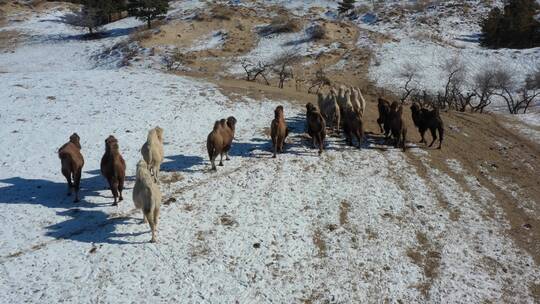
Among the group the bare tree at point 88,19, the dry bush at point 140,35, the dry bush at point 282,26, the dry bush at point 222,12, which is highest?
the dry bush at point 222,12

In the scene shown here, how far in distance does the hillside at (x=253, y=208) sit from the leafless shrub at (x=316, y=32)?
27025mm

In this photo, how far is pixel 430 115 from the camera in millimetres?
19656

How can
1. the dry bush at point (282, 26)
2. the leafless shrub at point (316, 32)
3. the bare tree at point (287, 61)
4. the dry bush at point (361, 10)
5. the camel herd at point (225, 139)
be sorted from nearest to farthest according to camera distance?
1. the camel herd at point (225, 139)
2. the bare tree at point (287, 61)
3. the leafless shrub at point (316, 32)
4. the dry bush at point (282, 26)
5. the dry bush at point (361, 10)

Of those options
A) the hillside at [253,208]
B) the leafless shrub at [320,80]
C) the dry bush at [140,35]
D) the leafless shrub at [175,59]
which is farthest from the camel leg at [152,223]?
the dry bush at [140,35]

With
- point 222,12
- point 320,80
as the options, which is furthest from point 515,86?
point 222,12

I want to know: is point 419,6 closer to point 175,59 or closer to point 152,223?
point 175,59

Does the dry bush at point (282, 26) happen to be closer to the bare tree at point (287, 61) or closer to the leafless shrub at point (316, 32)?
the leafless shrub at point (316, 32)

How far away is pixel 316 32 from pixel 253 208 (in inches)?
1692

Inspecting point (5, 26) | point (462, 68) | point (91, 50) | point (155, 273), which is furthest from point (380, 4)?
point (155, 273)

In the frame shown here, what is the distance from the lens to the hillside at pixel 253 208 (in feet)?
38.4

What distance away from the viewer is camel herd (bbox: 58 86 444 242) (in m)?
12.4

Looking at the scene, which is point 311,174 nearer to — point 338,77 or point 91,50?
point 338,77

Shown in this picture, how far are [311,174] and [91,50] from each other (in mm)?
45321

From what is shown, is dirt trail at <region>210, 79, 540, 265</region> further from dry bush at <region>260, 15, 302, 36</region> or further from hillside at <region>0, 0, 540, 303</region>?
dry bush at <region>260, 15, 302, 36</region>
